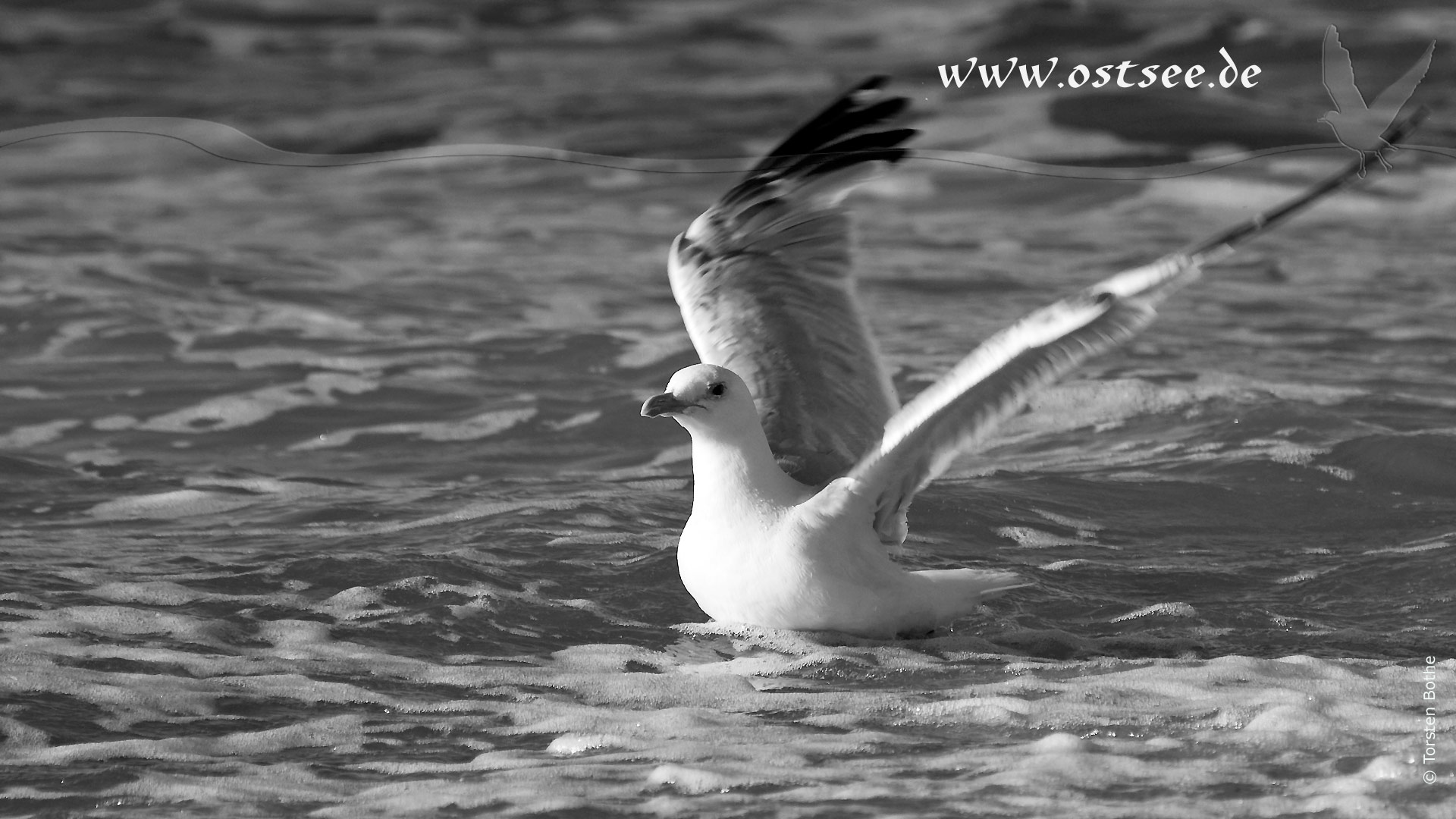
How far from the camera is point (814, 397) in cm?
594

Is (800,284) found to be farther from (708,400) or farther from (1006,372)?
(1006,372)

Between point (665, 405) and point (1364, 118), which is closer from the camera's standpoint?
point (665, 405)

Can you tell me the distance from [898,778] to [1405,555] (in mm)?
2844

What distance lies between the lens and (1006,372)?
15.5 ft

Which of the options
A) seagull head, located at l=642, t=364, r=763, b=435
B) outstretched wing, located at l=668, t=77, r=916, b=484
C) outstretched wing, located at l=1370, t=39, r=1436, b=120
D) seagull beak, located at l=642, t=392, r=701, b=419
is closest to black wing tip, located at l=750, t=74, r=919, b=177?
outstretched wing, located at l=668, t=77, r=916, b=484

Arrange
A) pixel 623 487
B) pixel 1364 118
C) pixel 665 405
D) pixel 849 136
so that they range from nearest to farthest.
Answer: pixel 665 405
pixel 1364 118
pixel 849 136
pixel 623 487

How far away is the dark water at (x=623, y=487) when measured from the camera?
4242mm

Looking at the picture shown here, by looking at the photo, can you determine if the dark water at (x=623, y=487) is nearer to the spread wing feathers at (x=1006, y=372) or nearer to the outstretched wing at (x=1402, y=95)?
the spread wing feathers at (x=1006, y=372)

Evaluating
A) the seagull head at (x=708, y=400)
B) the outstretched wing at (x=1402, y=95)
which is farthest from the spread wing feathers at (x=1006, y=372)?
the outstretched wing at (x=1402, y=95)

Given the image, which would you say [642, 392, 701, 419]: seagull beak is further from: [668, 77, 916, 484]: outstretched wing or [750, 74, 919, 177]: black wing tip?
[750, 74, 919, 177]: black wing tip

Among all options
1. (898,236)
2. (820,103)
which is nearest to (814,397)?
(898,236)

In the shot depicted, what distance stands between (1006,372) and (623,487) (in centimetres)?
281

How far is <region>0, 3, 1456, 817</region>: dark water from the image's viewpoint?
424cm

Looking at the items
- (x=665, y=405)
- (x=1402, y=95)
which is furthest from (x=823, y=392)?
(x=1402, y=95)
